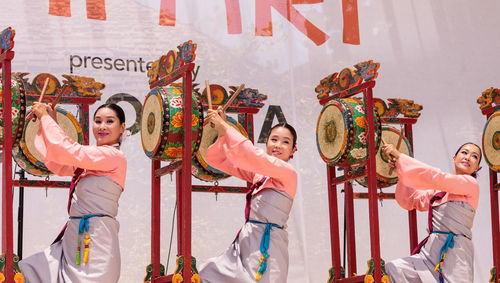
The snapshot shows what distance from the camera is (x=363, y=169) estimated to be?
15.8ft

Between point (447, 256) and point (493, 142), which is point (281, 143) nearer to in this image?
point (447, 256)

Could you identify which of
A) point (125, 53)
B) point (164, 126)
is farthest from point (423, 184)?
point (125, 53)

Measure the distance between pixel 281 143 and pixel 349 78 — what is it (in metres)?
0.99

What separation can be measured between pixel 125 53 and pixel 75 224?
2205 millimetres

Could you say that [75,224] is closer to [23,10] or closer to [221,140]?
[221,140]

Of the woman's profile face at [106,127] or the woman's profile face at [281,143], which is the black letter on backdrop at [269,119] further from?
the woman's profile face at [106,127]

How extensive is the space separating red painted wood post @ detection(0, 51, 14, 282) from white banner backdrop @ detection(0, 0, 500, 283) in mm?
1672

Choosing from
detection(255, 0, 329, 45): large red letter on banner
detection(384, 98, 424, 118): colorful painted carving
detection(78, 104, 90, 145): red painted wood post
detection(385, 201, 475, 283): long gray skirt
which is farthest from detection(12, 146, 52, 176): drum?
detection(384, 98, 424, 118): colorful painted carving

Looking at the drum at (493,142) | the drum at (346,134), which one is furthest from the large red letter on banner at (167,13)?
the drum at (493,142)

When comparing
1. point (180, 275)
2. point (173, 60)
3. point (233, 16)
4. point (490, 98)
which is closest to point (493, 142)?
point (490, 98)

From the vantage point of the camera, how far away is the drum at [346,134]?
478 cm

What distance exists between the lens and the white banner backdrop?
18.3 ft

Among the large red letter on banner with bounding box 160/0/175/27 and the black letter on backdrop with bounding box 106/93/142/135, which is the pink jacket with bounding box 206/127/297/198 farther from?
the large red letter on banner with bounding box 160/0/175/27

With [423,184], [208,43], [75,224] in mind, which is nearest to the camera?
[75,224]
